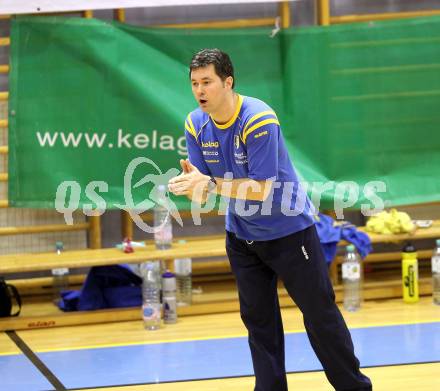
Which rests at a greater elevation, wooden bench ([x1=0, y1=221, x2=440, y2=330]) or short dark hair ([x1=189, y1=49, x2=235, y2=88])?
short dark hair ([x1=189, y1=49, x2=235, y2=88])

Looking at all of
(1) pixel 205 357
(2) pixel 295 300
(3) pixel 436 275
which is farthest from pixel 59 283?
(2) pixel 295 300

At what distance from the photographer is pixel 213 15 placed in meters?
7.48

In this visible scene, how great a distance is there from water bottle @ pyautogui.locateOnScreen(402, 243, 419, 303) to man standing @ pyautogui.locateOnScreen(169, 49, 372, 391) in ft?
9.49

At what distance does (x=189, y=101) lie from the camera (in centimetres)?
711

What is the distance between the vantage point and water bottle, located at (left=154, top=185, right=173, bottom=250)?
6855 millimetres

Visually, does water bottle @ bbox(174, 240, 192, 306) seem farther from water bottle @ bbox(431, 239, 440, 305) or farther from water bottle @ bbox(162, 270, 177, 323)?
water bottle @ bbox(431, 239, 440, 305)

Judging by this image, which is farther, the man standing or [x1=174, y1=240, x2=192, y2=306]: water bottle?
[x1=174, y1=240, x2=192, y2=306]: water bottle

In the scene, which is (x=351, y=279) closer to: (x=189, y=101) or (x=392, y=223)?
(x=392, y=223)

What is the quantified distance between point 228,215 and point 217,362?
1647 mm

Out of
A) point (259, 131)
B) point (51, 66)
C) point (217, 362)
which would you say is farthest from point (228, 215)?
point (51, 66)

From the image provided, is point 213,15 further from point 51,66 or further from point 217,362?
point 217,362

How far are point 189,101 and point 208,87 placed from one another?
3.35m

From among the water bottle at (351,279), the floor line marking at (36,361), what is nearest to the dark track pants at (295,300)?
the floor line marking at (36,361)

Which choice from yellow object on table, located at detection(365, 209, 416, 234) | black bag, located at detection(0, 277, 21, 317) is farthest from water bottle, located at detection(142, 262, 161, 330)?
yellow object on table, located at detection(365, 209, 416, 234)
